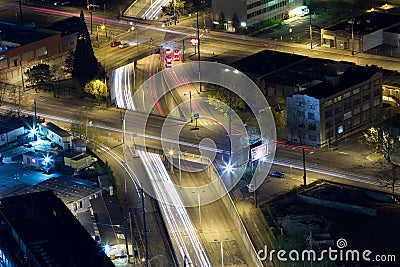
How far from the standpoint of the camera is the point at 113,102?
6969 centimetres

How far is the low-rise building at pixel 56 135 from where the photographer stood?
6250 cm

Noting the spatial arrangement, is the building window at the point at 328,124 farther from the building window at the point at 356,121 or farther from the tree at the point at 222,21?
the tree at the point at 222,21

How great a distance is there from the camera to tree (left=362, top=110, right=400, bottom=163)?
5809 cm

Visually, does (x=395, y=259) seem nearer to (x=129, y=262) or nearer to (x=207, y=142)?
(x=129, y=262)

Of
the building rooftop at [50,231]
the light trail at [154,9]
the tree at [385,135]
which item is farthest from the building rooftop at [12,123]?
the light trail at [154,9]

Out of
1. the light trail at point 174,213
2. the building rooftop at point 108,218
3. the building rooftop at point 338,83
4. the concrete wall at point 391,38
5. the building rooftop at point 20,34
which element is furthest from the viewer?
the building rooftop at point 20,34

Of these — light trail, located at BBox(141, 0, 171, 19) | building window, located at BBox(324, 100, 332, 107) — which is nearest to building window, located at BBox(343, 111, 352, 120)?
building window, located at BBox(324, 100, 332, 107)

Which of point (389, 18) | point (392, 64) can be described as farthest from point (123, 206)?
point (389, 18)

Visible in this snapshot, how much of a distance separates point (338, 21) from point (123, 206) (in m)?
34.5

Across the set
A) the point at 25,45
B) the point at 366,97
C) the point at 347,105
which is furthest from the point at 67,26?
the point at 347,105

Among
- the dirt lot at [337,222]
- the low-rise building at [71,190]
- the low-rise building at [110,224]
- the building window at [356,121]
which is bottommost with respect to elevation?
the dirt lot at [337,222]

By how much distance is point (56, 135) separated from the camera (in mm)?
63125

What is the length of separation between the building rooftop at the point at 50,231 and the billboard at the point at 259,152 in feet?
36.6

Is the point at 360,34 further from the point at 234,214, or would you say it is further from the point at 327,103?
the point at 234,214
